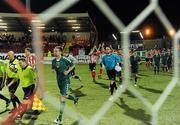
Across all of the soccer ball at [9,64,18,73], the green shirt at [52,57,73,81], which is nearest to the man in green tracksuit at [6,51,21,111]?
the soccer ball at [9,64,18,73]

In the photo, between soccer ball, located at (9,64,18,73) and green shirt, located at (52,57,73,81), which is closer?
green shirt, located at (52,57,73,81)

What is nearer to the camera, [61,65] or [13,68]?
[61,65]

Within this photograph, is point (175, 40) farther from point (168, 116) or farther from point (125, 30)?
point (168, 116)

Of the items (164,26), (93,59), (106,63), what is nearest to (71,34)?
(93,59)

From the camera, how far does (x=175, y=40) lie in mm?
1816

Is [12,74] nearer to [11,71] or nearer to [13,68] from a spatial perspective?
[11,71]

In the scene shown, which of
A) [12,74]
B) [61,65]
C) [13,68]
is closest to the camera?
[61,65]

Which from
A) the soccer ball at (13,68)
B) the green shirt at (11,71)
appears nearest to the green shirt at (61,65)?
the green shirt at (11,71)

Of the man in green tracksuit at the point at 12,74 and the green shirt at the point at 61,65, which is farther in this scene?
the man in green tracksuit at the point at 12,74

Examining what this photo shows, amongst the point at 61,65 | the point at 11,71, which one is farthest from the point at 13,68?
the point at 61,65

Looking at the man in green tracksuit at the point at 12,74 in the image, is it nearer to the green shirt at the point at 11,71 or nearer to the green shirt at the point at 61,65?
the green shirt at the point at 11,71

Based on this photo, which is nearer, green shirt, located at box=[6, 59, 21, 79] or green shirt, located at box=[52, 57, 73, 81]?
green shirt, located at box=[52, 57, 73, 81]

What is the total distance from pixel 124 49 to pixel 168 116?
625cm

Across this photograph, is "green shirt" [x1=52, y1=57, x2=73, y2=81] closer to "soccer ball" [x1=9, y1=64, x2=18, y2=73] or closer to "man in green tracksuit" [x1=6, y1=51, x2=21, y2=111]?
"man in green tracksuit" [x1=6, y1=51, x2=21, y2=111]
